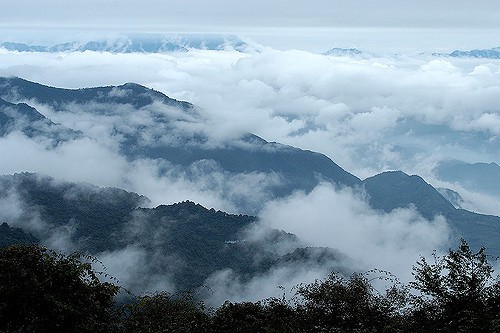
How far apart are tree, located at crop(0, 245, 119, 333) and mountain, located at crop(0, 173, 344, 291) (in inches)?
3947

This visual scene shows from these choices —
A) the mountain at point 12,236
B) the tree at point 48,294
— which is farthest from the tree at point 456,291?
the mountain at point 12,236

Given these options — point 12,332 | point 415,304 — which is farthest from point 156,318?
point 415,304

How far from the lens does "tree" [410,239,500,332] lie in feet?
85.9

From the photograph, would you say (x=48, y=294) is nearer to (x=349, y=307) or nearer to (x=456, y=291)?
(x=349, y=307)

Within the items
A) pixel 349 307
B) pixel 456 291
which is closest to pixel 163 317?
pixel 349 307

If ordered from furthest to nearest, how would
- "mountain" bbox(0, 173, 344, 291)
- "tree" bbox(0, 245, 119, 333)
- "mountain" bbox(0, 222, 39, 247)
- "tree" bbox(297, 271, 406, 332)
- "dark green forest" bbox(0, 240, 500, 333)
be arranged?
"mountain" bbox(0, 173, 344, 291) → "mountain" bbox(0, 222, 39, 247) → "tree" bbox(297, 271, 406, 332) → "dark green forest" bbox(0, 240, 500, 333) → "tree" bbox(0, 245, 119, 333)

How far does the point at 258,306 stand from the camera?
28.5 metres

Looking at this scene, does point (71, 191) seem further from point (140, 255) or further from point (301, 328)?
point (301, 328)

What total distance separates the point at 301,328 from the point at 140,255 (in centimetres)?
12152

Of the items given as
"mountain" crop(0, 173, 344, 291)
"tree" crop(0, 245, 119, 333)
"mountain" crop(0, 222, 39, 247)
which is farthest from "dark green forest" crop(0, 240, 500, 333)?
"mountain" crop(0, 222, 39, 247)

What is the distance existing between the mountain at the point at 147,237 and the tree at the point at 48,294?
329 feet

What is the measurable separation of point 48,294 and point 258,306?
36.3 ft

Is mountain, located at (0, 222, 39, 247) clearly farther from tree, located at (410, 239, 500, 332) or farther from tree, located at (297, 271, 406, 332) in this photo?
tree, located at (410, 239, 500, 332)

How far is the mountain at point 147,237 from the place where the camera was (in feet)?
458
